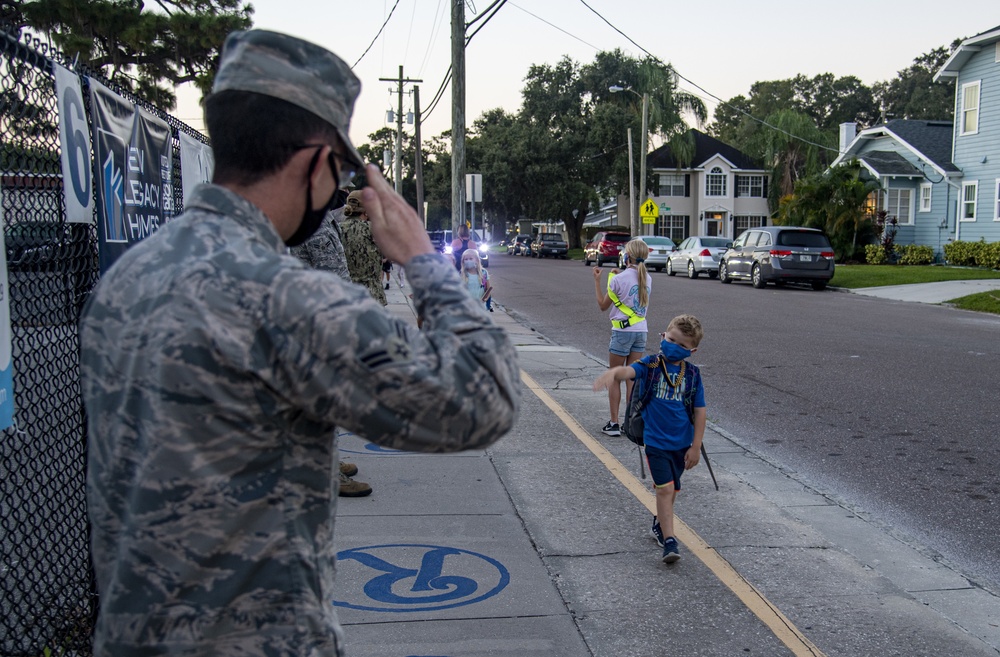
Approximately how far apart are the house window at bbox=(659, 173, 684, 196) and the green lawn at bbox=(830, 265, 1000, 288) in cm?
3168

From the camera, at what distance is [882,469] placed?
6512mm

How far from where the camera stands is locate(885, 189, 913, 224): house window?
3581 centimetres

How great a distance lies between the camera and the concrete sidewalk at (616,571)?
146 inches

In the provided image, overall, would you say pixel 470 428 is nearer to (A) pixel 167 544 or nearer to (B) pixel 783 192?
(A) pixel 167 544

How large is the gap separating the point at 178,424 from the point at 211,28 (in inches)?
883

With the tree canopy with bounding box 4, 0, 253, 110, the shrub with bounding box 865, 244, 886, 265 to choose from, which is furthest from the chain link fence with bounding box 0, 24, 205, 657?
the shrub with bounding box 865, 244, 886, 265

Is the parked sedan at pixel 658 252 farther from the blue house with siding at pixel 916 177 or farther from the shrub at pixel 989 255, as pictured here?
the shrub at pixel 989 255

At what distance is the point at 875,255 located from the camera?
3241cm

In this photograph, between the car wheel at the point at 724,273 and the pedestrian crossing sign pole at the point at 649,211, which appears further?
the pedestrian crossing sign pole at the point at 649,211

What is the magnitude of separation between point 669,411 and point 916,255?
98.8ft

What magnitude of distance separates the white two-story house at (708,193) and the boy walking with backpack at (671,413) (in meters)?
55.3

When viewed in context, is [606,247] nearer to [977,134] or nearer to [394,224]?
[977,134]

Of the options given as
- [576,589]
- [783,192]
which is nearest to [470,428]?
[576,589]

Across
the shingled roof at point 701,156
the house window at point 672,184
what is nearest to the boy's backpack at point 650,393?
the shingled roof at point 701,156
